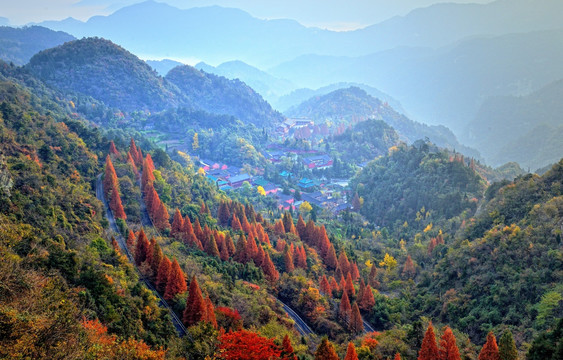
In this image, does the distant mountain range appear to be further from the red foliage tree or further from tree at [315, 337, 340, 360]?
tree at [315, 337, 340, 360]

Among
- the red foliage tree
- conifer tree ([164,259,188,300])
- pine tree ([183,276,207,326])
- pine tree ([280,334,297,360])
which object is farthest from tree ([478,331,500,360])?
conifer tree ([164,259,188,300])

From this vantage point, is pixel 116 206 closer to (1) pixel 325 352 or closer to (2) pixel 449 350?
(1) pixel 325 352

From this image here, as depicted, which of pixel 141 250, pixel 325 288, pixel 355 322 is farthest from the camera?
pixel 325 288

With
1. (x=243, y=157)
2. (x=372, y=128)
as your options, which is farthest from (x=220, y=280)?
(x=372, y=128)

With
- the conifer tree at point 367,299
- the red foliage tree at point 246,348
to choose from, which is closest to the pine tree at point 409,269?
the conifer tree at point 367,299

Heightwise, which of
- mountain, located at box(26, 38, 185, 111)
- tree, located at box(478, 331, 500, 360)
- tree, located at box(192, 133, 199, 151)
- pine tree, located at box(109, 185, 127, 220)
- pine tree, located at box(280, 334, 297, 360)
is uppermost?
mountain, located at box(26, 38, 185, 111)

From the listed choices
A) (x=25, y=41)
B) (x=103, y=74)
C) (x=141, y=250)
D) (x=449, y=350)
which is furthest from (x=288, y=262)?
(x=25, y=41)
